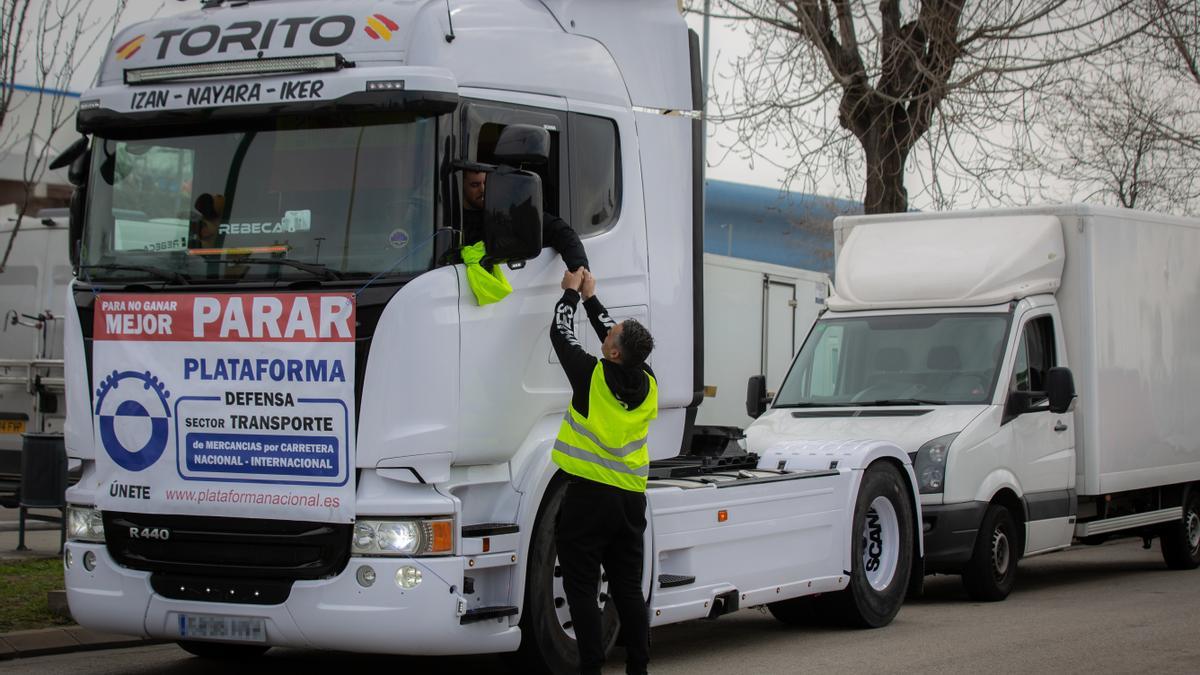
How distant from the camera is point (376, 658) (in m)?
9.50

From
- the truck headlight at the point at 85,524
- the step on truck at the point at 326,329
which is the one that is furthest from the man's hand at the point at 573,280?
the truck headlight at the point at 85,524

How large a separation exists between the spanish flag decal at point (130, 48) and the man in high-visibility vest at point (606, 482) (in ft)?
8.59

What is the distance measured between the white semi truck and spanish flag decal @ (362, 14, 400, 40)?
17.6 ft

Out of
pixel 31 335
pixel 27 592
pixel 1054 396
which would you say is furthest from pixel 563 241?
pixel 31 335

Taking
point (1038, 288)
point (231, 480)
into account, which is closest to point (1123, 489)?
point (1038, 288)

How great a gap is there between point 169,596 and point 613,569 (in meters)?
2.16

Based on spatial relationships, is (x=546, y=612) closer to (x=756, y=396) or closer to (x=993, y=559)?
(x=993, y=559)

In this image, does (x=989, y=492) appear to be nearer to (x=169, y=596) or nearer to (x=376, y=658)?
(x=376, y=658)

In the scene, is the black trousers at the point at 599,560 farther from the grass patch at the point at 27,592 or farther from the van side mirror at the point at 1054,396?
the van side mirror at the point at 1054,396

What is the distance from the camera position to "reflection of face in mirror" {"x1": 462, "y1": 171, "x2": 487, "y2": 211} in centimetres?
754

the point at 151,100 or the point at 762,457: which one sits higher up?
the point at 151,100

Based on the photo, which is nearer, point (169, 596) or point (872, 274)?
point (169, 596)

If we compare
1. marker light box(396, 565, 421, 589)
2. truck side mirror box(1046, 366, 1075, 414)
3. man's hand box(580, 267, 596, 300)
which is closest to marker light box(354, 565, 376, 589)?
marker light box(396, 565, 421, 589)

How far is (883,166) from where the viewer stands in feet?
61.2
